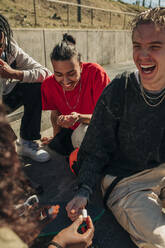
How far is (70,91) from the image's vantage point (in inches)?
113

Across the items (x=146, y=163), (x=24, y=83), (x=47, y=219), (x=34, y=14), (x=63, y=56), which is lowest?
(x=47, y=219)

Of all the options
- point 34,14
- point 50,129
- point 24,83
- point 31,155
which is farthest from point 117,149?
point 34,14

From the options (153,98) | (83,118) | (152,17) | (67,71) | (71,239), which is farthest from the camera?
(83,118)

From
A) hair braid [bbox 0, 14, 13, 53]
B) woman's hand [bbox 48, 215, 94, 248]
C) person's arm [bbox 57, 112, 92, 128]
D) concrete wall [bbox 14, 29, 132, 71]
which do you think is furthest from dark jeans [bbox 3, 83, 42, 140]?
concrete wall [bbox 14, 29, 132, 71]

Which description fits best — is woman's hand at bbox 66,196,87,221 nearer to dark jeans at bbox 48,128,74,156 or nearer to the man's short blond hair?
dark jeans at bbox 48,128,74,156

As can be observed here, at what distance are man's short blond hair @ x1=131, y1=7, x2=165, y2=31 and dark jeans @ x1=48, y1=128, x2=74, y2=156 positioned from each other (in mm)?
1486

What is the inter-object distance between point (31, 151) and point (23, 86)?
77cm

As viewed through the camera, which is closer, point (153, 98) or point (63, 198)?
point (153, 98)

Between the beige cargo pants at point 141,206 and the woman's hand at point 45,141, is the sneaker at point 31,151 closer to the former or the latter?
the woman's hand at point 45,141

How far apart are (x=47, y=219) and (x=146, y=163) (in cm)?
88

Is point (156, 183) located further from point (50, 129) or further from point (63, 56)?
point (50, 129)

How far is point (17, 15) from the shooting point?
26.7ft

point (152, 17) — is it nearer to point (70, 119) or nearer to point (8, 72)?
point (70, 119)

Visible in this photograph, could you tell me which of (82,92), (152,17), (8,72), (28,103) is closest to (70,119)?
(82,92)
